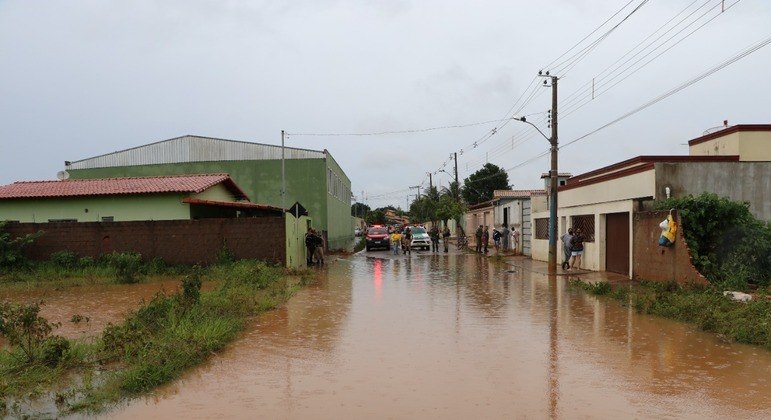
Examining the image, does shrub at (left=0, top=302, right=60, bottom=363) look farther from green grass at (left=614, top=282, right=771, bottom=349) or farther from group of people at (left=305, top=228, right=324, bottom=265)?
group of people at (left=305, top=228, right=324, bottom=265)

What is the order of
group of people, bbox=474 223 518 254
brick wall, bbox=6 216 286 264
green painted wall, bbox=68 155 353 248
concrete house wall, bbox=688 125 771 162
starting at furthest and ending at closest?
green painted wall, bbox=68 155 353 248 < group of people, bbox=474 223 518 254 < brick wall, bbox=6 216 286 264 < concrete house wall, bbox=688 125 771 162

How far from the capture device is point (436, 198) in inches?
2692

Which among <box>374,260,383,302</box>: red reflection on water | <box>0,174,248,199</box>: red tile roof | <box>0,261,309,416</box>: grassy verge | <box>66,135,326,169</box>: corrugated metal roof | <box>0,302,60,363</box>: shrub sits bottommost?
<box>374,260,383,302</box>: red reflection on water

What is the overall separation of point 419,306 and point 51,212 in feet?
63.7

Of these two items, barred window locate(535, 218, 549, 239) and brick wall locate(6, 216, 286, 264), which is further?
barred window locate(535, 218, 549, 239)

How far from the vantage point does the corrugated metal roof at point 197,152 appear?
1655 inches

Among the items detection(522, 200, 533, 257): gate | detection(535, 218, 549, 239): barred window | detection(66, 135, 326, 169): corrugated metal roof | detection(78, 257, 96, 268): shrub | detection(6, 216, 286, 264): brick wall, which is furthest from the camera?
detection(66, 135, 326, 169): corrugated metal roof

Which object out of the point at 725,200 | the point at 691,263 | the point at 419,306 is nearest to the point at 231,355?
the point at 419,306

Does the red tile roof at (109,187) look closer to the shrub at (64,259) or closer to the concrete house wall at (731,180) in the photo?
the shrub at (64,259)

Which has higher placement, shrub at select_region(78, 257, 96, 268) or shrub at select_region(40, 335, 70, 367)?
shrub at select_region(78, 257, 96, 268)

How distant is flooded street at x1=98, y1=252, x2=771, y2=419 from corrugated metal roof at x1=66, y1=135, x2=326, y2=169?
2959cm

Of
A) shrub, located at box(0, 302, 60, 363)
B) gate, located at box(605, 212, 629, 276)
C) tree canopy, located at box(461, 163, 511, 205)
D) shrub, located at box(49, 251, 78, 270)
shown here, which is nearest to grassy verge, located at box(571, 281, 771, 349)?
gate, located at box(605, 212, 629, 276)

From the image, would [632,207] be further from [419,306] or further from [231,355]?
[231,355]

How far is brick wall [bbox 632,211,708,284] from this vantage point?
49.3 ft
